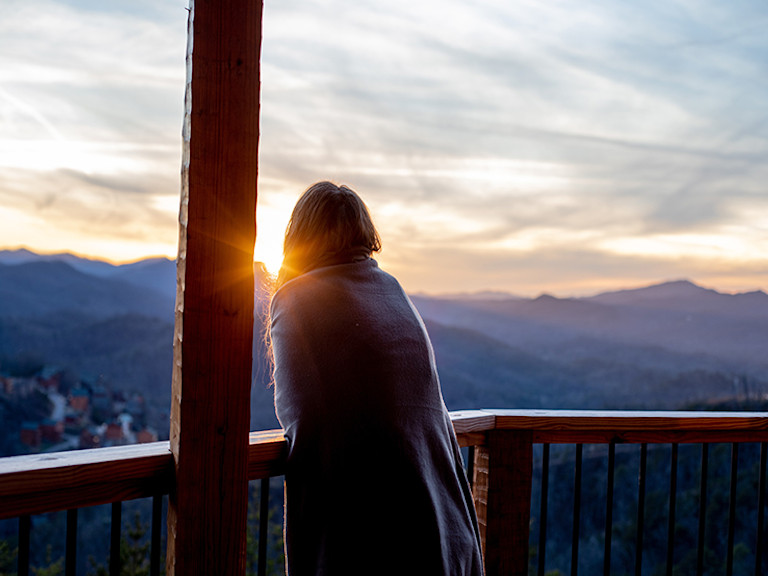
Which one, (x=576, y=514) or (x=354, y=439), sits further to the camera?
(x=576, y=514)

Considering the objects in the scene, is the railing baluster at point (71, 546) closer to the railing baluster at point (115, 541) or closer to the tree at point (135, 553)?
the railing baluster at point (115, 541)

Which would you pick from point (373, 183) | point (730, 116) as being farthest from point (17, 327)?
Answer: point (730, 116)

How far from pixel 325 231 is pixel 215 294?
1.22 feet

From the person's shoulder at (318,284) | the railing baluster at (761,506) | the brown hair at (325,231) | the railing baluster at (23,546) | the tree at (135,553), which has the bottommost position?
the tree at (135,553)

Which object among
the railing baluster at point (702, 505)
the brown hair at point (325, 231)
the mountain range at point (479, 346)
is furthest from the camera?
the mountain range at point (479, 346)

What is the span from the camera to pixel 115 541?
1.22 m

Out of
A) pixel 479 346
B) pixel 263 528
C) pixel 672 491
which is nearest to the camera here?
pixel 263 528

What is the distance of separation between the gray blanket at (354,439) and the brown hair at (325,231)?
0.38 feet

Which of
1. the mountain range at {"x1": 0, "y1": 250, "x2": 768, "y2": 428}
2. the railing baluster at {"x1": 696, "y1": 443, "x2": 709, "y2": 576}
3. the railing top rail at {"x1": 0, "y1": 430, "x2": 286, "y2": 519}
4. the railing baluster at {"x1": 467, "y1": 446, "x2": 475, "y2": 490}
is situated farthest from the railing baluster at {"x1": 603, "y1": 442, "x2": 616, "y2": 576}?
the mountain range at {"x1": 0, "y1": 250, "x2": 768, "y2": 428}

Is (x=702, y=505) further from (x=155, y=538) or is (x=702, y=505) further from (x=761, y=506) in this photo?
(x=155, y=538)

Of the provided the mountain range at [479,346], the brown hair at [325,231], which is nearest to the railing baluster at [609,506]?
the brown hair at [325,231]

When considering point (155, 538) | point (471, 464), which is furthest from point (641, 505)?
point (155, 538)

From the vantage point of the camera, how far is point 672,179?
691 centimetres

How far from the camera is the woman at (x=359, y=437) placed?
1.29 m
